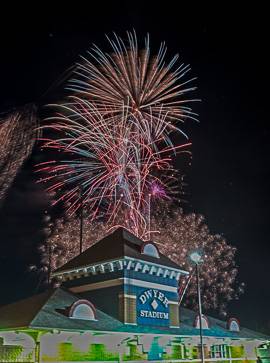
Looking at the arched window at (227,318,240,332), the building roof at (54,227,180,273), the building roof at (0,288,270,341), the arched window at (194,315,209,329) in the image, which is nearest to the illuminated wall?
the building roof at (0,288,270,341)

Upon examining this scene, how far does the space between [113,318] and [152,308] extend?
2.83 meters

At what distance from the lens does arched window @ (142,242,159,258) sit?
27.6 metres

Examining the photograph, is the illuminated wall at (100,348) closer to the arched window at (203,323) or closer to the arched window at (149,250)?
the arched window at (203,323)

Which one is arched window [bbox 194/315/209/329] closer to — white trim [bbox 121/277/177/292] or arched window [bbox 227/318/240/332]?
white trim [bbox 121/277/177/292]

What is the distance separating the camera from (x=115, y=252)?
26484mm

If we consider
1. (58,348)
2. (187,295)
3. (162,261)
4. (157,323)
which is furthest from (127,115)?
(187,295)

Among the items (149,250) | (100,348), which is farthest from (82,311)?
(149,250)

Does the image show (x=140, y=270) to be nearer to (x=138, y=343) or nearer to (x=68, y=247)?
(x=138, y=343)

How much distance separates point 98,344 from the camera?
22.8 metres

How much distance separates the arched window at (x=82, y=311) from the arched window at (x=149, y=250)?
5.77 m

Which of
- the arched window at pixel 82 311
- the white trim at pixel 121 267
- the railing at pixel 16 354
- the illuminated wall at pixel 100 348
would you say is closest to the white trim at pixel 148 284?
the white trim at pixel 121 267

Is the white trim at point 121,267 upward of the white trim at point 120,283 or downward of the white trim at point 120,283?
upward

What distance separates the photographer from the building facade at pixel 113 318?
68.7 ft

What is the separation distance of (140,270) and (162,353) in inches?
193
